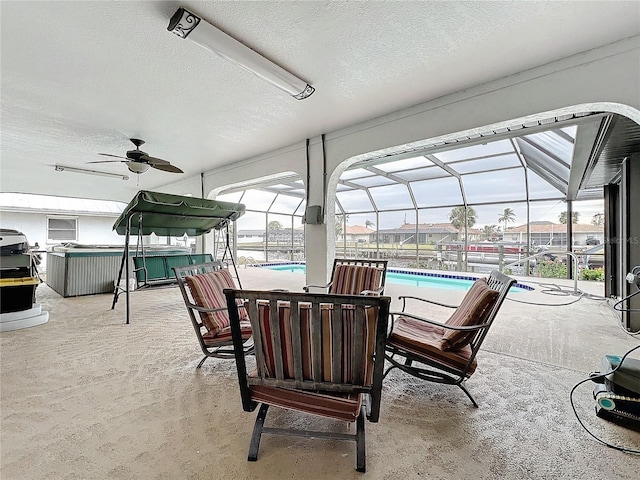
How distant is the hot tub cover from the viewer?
3978 millimetres

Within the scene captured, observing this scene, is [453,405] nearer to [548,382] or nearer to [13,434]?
[548,382]

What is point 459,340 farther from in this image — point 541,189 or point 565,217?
point 565,217

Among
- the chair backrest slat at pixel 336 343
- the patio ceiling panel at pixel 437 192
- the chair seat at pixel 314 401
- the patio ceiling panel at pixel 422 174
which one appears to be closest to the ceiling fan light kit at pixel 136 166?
the chair seat at pixel 314 401

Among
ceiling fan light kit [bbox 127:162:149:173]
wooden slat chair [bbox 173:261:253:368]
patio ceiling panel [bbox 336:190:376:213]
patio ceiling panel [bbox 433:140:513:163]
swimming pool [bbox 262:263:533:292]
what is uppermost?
patio ceiling panel [bbox 433:140:513:163]

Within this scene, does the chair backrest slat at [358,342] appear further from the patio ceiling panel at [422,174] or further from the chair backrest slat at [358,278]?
the patio ceiling panel at [422,174]

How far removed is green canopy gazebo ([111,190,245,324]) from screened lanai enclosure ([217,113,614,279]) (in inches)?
71.5

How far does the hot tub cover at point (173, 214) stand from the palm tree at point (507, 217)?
26.0ft

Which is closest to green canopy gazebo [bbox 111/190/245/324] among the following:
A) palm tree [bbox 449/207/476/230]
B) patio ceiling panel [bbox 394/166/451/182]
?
patio ceiling panel [bbox 394/166/451/182]

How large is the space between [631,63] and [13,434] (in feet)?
16.0

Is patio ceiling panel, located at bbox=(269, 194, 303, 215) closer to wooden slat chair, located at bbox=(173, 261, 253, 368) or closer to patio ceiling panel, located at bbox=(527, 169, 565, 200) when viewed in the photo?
patio ceiling panel, located at bbox=(527, 169, 565, 200)

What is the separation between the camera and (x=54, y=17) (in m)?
2.13

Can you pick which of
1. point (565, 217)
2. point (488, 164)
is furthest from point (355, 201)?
point (565, 217)

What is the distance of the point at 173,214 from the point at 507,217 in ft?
29.9

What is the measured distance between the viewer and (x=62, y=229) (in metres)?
11.3
